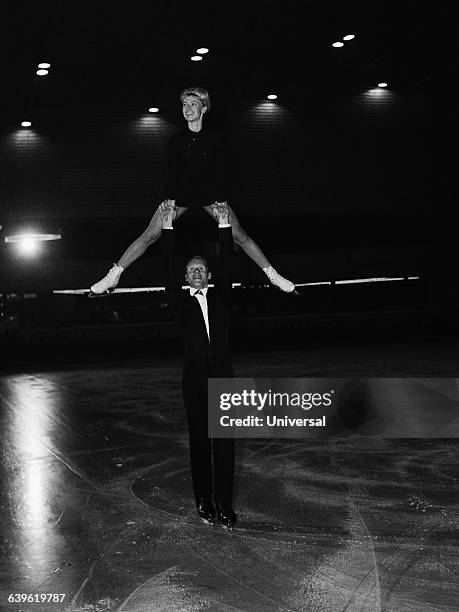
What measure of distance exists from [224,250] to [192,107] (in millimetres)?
904

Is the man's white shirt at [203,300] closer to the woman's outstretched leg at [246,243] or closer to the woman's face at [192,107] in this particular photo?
the woman's outstretched leg at [246,243]

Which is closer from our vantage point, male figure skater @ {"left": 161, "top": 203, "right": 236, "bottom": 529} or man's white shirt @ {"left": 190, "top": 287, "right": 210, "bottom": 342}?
male figure skater @ {"left": 161, "top": 203, "right": 236, "bottom": 529}

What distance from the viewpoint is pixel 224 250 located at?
5.36 metres

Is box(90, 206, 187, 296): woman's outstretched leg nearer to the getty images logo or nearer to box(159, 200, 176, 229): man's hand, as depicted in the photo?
box(159, 200, 176, 229): man's hand

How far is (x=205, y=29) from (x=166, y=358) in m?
8.95

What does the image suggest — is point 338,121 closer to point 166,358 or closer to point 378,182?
point 378,182

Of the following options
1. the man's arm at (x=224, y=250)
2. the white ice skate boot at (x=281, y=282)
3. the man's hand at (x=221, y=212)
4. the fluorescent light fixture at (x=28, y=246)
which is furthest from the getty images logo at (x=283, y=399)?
the fluorescent light fixture at (x=28, y=246)

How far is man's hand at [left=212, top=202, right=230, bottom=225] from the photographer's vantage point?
516 centimetres

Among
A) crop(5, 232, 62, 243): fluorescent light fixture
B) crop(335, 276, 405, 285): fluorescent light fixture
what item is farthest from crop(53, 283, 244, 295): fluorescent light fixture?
crop(335, 276, 405, 285): fluorescent light fixture

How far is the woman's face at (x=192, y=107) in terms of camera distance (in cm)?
511

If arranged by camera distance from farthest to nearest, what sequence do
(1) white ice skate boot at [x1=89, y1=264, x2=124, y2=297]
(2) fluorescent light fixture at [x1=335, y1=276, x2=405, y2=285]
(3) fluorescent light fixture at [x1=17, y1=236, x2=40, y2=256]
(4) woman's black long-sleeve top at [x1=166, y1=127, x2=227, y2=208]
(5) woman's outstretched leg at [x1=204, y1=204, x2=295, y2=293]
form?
(2) fluorescent light fixture at [x1=335, y1=276, x2=405, y2=285] < (3) fluorescent light fixture at [x1=17, y1=236, x2=40, y2=256] < (1) white ice skate boot at [x1=89, y1=264, x2=124, y2=297] < (5) woman's outstretched leg at [x1=204, y1=204, x2=295, y2=293] < (4) woman's black long-sleeve top at [x1=166, y1=127, x2=227, y2=208]

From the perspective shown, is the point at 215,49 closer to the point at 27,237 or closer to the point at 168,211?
the point at 27,237

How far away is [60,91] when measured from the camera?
2164 cm

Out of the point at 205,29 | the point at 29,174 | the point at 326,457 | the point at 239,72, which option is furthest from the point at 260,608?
the point at 29,174
